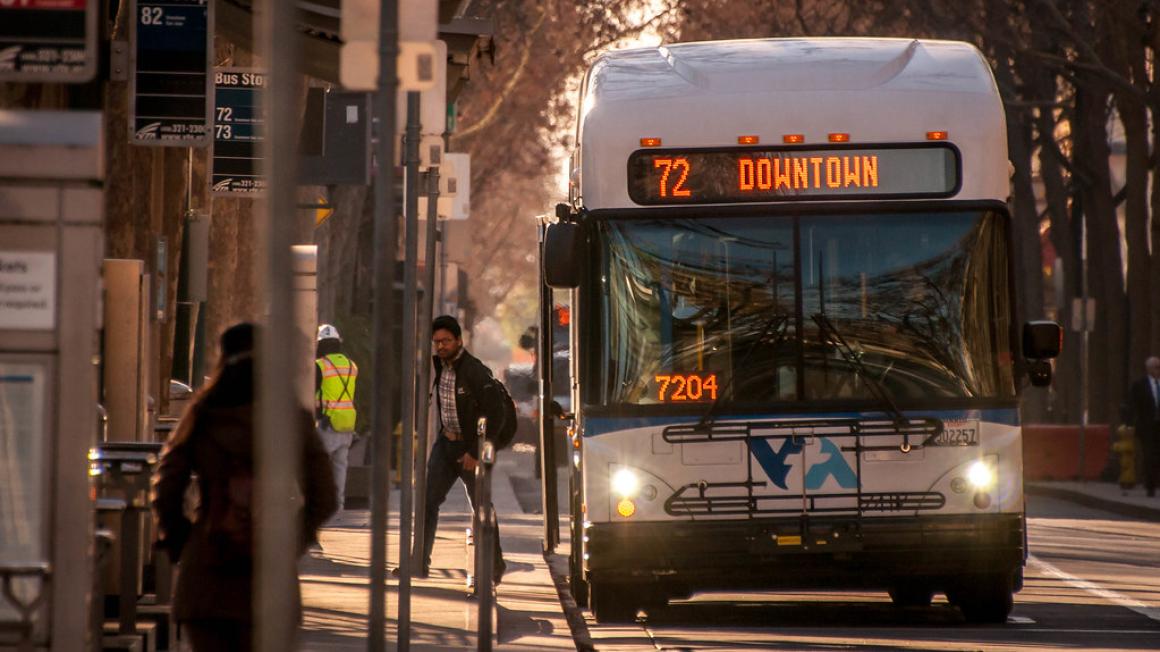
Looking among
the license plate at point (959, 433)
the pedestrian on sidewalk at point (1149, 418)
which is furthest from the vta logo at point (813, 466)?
the pedestrian on sidewalk at point (1149, 418)

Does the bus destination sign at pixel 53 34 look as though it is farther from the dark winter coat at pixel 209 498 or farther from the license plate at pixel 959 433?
the license plate at pixel 959 433

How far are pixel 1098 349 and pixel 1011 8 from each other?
877 cm

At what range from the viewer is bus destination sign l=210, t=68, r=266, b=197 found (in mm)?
17750

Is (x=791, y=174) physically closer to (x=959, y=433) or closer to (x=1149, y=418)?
(x=959, y=433)

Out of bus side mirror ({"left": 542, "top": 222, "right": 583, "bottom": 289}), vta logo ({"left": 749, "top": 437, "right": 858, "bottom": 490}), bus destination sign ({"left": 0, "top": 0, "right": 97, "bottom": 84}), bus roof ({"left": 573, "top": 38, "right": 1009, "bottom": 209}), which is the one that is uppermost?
bus roof ({"left": 573, "top": 38, "right": 1009, "bottom": 209})

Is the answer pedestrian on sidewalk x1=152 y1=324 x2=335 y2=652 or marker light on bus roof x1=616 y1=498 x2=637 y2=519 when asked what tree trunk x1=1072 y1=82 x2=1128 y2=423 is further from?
pedestrian on sidewalk x1=152 y1=324 x2=335 y2=652

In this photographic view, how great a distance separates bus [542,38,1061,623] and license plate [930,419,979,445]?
0.01 m

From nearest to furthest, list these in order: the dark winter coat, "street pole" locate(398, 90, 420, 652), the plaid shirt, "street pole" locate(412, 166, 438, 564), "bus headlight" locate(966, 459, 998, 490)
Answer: the dark winter coat
"street pole" locate(398, 90, 420, 652)
"bus headlight" locate(966, 459, 998, 490)
"street pole" locate(412, 166, 438, 564)
the plaid shirt

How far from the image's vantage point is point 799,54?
13.5 m

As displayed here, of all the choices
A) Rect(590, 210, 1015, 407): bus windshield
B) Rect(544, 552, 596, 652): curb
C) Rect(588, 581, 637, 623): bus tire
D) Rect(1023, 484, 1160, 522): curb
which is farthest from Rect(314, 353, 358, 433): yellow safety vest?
Rect(1023, 484, 1160, 522): curb

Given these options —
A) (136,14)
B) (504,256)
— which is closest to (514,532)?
(136,14)

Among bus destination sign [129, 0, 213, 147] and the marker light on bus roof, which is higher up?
bus destination sign [129, 0, 213, 147]

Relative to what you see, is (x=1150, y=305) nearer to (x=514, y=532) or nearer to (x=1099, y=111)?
(x=1099, y=111)

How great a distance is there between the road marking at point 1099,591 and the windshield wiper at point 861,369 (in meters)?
2.20
